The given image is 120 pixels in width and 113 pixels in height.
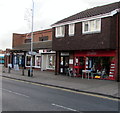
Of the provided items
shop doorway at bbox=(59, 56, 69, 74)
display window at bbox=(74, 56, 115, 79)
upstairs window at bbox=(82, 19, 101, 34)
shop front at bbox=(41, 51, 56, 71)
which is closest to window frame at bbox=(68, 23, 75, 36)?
upstairs window at bbox=(82, 19, 101, 34)

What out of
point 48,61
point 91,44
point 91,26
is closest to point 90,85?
point 91,44

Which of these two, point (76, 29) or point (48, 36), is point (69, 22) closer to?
point (76, 29)

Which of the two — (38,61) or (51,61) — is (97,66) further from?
(38,61)

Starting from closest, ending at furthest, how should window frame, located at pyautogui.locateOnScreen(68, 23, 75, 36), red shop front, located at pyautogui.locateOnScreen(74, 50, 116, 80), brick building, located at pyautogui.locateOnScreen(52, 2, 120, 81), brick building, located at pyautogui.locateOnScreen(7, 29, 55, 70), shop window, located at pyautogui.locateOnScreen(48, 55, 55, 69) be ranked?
brick building, located at pyautogui.locateOnScreen(52, 2, 120, 81) < red shop front, located at pyautogui.locateOnScreen(74, 50, 116, 80) < window frame, located at pyautogui.locateOnScreen(68, 23, 75, 36) < shop window, located at pyautogui.locateOnScreen(48, 55, 55, 69) < brick building, located at pyautogui.locateOnScreen(7, 29, 55, 70)

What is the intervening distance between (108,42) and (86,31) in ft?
10.0

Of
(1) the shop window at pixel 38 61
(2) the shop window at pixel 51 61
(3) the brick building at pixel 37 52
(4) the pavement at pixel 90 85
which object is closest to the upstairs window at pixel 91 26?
(4) the pavement at pixel 90 85

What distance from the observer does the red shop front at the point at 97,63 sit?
16.7 metres

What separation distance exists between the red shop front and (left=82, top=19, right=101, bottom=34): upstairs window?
7.04 feet

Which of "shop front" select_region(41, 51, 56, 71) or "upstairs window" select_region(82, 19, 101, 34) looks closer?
"upstairs window" select_region(82, 19, 101, 34)

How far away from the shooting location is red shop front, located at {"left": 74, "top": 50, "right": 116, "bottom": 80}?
16683 mm

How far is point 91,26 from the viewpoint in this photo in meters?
17.6

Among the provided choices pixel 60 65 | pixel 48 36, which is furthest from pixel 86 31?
pixel 48 36

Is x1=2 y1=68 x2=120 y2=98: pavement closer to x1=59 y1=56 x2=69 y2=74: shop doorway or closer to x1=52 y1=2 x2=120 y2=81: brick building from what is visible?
Result: x1=52 y1=2 x2=120 y2=81: brick building

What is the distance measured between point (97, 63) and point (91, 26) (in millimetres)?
3751
